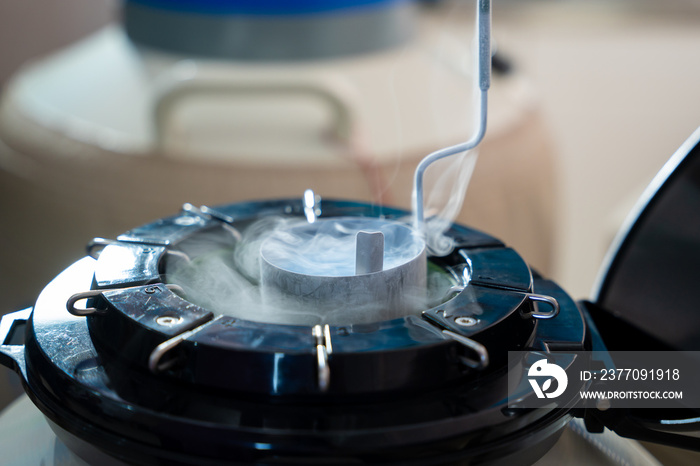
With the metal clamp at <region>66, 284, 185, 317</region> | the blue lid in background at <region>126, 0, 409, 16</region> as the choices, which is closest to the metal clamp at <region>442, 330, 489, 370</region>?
the metal clamp at <region>66, 284, 185, 317</region>

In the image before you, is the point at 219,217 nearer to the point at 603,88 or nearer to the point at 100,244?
the point at 100,244

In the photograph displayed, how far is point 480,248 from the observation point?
0.55 metres

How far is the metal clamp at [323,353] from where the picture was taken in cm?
38

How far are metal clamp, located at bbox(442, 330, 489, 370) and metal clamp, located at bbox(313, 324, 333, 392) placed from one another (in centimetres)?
7

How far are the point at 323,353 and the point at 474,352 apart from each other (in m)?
0.09

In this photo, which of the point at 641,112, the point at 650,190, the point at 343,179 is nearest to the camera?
the point at 650,190

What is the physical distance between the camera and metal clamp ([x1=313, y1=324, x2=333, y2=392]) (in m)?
0.38

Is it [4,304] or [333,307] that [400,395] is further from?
[4,304]

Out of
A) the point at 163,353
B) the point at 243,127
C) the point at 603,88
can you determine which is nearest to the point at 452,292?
the point at 163,353

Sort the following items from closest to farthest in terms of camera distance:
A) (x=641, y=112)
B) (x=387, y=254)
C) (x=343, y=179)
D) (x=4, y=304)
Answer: (x=387, y=254)
(x=343, y=179)
(x=4, y=304)
(x=641, y=112)

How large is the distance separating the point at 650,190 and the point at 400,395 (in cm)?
37

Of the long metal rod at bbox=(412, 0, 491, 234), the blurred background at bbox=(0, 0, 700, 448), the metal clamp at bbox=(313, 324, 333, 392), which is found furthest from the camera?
the blurred background at bbox=(0, 0, 700, 448)

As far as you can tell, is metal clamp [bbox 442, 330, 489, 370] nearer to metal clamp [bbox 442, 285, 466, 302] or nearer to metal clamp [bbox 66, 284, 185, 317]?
metal clamp [bbox 442, 285, 466, 302]

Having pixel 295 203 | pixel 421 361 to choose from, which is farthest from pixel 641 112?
pixel 421 361
